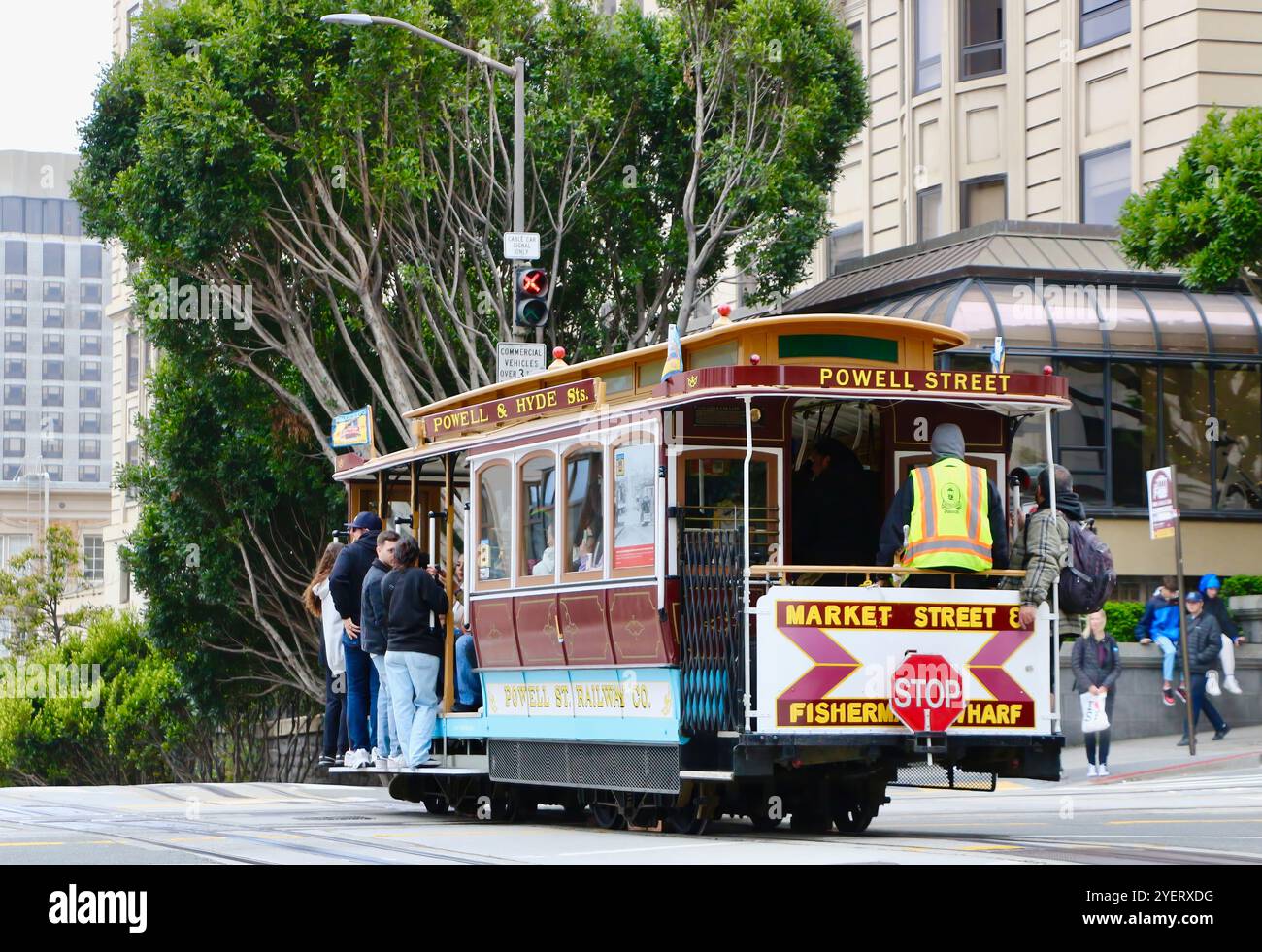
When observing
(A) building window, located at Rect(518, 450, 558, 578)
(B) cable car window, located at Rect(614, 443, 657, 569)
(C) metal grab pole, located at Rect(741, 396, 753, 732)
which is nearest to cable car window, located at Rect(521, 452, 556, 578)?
(A) building window, located at Rect(518, 450, 558, 578)

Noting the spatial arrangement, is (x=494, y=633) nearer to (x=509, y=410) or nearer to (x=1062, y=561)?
(x=509, y=410)

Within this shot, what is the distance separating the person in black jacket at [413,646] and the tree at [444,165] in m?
10.4

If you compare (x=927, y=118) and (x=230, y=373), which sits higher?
(x=927, y=118)

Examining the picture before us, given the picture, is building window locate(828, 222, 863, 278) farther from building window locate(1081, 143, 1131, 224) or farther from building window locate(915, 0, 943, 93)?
building window locate(1081, 143, 1131, 224)

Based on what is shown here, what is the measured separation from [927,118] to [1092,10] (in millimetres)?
4224

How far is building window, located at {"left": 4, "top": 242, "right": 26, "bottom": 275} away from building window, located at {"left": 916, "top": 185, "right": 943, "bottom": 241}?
128 m

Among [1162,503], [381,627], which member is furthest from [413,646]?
[1162,503]

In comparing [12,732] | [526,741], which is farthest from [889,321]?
[12,732]

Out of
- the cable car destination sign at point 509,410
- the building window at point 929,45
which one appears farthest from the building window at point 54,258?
the cable car destination sign at point 509,410

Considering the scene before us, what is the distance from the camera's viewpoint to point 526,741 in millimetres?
15406

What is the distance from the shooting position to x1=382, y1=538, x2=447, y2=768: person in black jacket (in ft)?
52.4

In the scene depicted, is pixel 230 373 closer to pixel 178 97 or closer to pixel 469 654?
pixel 178 97

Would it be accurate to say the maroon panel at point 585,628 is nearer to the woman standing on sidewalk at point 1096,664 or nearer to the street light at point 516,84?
the woman standing on sidewalk at point 1096,664

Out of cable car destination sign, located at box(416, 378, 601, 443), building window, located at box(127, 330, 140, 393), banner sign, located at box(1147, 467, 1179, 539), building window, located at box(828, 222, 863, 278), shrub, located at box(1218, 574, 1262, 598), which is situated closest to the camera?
cable car destination sign, located at box(416, 378, 601, 443)
